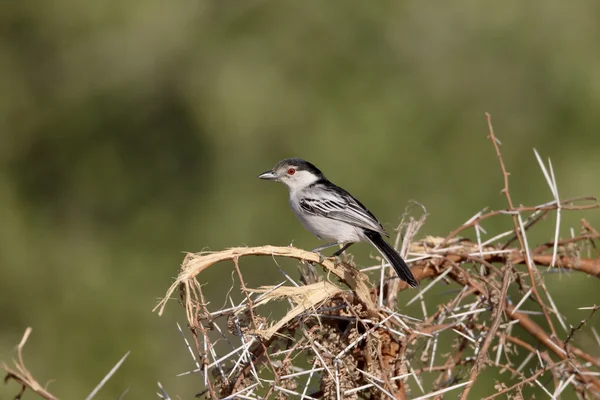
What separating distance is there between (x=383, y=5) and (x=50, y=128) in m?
3.97

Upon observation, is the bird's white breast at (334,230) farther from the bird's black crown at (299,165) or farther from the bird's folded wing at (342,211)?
the bird's black crown at (299,165)

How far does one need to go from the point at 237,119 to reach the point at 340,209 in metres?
4.32

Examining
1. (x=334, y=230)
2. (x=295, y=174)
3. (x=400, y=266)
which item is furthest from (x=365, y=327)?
(x=295, y=174)

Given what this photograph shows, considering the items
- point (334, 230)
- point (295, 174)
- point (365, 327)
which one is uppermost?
point (365, 327)

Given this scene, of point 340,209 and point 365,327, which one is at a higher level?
point 365,327

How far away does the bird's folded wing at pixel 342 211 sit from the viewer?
14.7ft

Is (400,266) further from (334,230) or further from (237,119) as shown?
(237,119)

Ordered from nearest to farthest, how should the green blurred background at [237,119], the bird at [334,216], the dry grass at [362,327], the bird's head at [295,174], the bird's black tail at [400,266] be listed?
the dry grass at [362,327] → the bird's black tail at [400,266] → the bird at [334,216] → the bird's head at [295,174] → the green blurred background at [237,119]

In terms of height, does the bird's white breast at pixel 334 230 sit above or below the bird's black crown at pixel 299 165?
below

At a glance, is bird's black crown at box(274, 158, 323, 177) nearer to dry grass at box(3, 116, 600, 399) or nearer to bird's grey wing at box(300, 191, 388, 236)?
bird's grey wing at box(300, 191, 388, 236)

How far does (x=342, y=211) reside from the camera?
181 inches

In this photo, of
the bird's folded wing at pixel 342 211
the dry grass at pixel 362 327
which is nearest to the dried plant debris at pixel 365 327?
the dry grass at pixel 362 327

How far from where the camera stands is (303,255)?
2582 mm

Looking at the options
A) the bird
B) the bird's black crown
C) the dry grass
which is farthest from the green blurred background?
the dry grass
